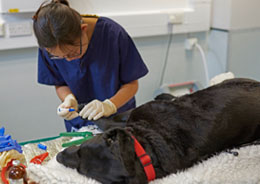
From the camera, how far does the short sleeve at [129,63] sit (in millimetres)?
1404

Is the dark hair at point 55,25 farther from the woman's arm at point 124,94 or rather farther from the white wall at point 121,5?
the white wall at point 121,5

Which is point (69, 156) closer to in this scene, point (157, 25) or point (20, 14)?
point (20, 14)

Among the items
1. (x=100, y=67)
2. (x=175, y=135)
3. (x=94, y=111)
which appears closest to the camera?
(x=175, y=135)

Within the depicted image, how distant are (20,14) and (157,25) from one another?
1003 mm

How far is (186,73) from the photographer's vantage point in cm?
268

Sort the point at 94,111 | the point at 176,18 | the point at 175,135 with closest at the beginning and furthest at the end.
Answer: the point at 175,135
the point at 94,111
the point at 176,18

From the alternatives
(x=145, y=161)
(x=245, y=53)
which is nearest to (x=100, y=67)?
(x=145, y=161)

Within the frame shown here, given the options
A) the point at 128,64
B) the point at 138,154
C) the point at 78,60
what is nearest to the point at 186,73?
the point at 128,64

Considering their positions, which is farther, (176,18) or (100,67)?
(176,18)

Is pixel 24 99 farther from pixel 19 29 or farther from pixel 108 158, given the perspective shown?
pixel 108 158

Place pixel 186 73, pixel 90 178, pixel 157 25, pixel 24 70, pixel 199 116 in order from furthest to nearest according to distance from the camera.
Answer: pixel 186 73 < pixel 157 25 < pixel 24 70 < pixel 199 116 < pixel 90 178

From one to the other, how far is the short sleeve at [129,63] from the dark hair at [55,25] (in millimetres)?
366

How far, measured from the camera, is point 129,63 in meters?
1.43

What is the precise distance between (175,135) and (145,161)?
0.15 metres
